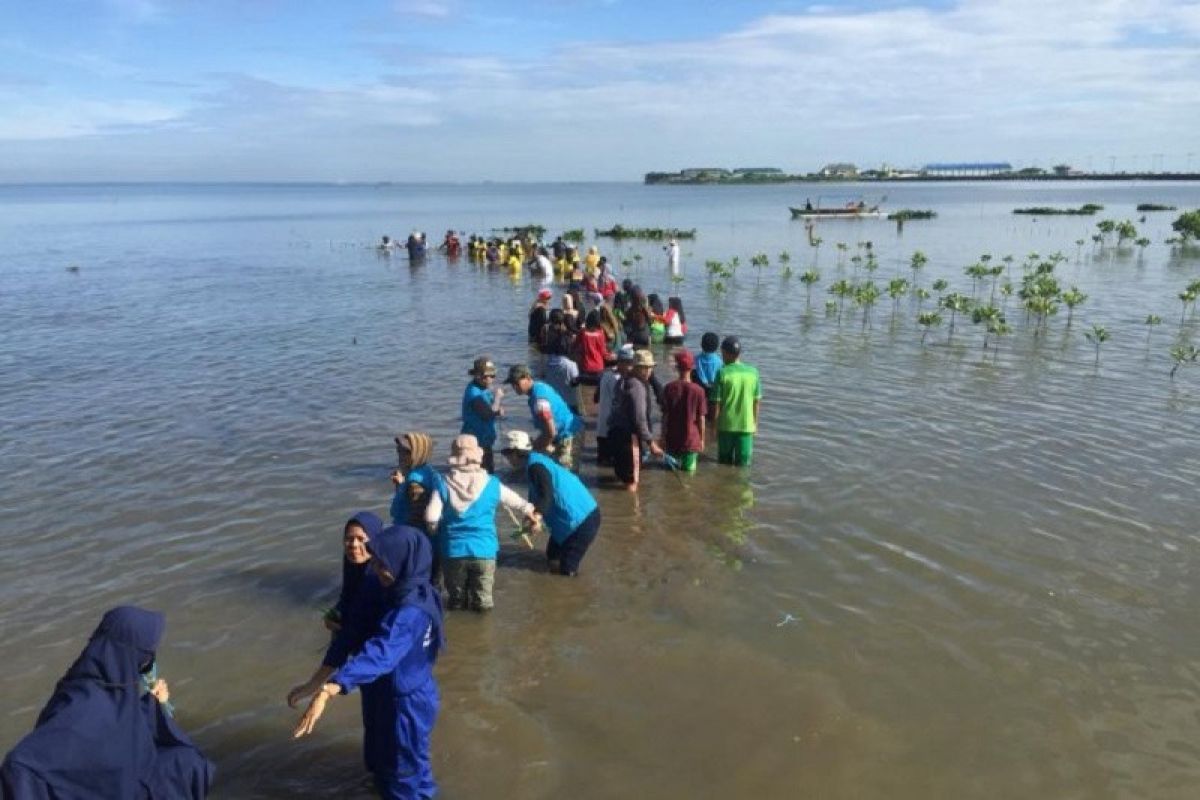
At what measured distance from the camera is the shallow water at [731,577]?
5.38 m

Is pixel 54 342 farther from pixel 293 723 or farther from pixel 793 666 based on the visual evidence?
pixel 793 666

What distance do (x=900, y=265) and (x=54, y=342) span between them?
94.6 ft

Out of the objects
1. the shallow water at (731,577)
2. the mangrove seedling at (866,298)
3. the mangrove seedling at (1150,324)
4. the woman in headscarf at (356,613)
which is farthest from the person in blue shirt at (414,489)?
the mangrove seedling at (1150,324)

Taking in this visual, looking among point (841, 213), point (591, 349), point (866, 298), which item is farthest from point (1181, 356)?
point (841, 213)

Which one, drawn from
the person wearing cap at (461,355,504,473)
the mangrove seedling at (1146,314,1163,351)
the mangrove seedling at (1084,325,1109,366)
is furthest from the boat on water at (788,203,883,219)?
the person wearing cap at (461,355,504,473)

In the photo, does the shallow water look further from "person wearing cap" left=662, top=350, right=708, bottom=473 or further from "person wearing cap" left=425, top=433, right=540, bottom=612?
"person wearing cap" left=662, top=350, right=708, bottom=473

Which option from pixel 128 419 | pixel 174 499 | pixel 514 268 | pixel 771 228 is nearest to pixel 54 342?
pixel 128 419

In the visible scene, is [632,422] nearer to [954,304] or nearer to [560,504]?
[560,504]

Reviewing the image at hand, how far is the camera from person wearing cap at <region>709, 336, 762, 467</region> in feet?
32.1

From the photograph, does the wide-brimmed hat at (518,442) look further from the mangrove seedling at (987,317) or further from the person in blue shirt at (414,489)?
the mangrove seedling at (987,317)

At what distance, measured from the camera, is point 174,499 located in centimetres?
971

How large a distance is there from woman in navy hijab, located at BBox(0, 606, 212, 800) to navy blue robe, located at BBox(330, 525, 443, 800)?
2.65 feet

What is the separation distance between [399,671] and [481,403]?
4.78 m

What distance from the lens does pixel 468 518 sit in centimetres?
629
